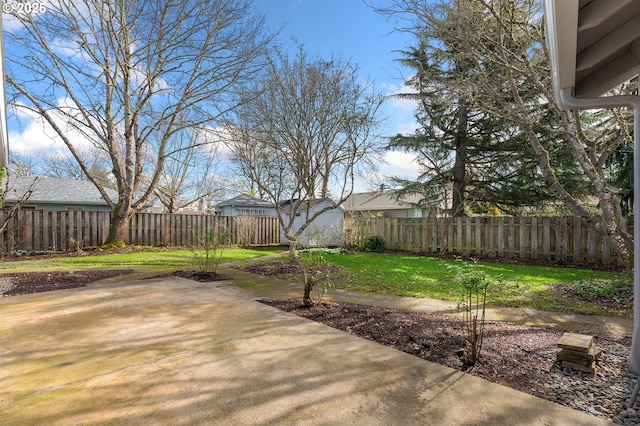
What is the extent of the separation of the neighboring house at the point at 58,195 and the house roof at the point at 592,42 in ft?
65.7

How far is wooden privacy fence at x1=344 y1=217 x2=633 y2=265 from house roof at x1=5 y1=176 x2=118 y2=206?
15176 millimetres

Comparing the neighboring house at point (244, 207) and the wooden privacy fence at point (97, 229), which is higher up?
the neighboring house at point (244, 207)

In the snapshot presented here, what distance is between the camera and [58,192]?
1728cm

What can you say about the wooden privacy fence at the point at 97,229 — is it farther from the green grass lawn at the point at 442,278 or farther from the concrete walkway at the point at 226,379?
the concrete walkway at the point at 226,379

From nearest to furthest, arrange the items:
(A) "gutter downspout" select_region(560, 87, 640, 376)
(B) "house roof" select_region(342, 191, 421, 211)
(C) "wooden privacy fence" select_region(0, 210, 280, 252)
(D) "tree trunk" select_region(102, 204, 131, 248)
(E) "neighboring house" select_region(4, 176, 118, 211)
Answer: (A) "gutter downspout" select_region(560, 87, 640, 376)
(C) "wooden privacy fence" select_region(0, 210, 280, 252)
(D) "tree trunk" select_region(102, 204, 131, 248)
(E) "neighboring house" select_region(4, 176, 118, 211)
(B) "house roof" select_region(342, 191, 421, 211)

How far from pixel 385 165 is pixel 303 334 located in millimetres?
6623

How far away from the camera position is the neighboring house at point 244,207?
71.8 feet

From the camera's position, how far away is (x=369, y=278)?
20.7 ft

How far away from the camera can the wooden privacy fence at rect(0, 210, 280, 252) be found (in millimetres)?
10359

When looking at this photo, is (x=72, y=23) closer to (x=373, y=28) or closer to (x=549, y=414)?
(x=373, y=28)

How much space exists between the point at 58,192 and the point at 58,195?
412 mm

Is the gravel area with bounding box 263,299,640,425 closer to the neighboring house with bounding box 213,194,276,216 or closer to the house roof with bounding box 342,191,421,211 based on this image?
the neighboring house with bounding box 213,194,276,216

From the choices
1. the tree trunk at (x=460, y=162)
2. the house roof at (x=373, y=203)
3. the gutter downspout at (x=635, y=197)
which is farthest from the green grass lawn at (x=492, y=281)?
the house roof at (x=373, y=203)

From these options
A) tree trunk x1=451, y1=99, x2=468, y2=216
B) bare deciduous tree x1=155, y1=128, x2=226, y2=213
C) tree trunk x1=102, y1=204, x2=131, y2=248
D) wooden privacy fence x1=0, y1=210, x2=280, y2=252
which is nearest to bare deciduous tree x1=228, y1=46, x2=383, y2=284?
wooden privacy fence x1=0, y1=210, x2=280, y2=252
